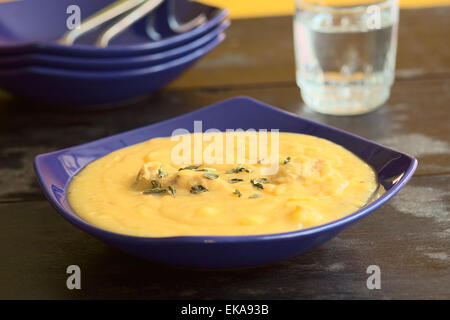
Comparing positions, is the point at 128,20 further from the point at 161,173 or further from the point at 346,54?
the point at 161,173

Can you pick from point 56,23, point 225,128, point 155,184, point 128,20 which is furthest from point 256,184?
point 56,23

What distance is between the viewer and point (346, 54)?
1.86m

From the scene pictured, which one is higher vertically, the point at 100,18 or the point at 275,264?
the point at 100,18

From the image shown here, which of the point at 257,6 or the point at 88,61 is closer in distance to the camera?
the point at 88,61

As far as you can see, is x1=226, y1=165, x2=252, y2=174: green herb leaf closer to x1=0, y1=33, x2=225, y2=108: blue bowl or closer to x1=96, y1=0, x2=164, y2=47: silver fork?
x1=0, y1=33, x2=225, y2=108: blue bowl

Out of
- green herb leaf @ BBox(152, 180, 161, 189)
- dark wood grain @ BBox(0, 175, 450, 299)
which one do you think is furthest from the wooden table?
green herb leaf @ BBox(152, 180, 161, 189)

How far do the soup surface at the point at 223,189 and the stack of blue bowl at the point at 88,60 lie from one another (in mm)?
481

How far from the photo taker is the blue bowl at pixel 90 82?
180 cm

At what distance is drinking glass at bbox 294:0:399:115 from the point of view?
1814 mm

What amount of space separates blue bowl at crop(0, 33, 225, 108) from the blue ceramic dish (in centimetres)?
1

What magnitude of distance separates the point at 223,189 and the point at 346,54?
0.82m

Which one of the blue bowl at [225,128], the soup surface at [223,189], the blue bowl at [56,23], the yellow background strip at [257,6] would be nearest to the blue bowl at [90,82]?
the blue bowl at [56,23]

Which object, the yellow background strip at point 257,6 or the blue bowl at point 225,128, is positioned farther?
the yellow background strip at point 257,6

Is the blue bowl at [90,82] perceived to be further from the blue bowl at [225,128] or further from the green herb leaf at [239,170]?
the green herb leaf at [239,170]
